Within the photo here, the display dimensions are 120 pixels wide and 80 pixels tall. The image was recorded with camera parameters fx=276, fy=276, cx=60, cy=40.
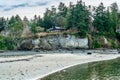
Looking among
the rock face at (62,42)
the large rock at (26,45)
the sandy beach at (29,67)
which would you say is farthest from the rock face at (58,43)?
the sandy beach at (29,67)

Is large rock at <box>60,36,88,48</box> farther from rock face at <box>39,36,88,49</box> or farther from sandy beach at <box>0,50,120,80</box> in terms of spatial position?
sandy beach at <box>0,50,120,80</box>

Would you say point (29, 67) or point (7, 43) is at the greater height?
point (29, 67)

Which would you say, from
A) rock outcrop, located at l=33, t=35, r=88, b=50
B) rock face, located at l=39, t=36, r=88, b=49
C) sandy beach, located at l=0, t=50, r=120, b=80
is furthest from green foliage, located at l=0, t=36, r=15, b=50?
sandy beach, located at l=0, t=50, r=120, b=80

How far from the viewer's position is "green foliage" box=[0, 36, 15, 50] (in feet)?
427

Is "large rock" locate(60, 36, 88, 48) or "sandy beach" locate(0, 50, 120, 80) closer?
"sandy beach" locate(0, 50, 120, 80)

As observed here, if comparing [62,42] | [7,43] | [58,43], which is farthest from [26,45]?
[62,42]

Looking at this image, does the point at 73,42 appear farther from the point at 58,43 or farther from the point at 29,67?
the point at 29,67

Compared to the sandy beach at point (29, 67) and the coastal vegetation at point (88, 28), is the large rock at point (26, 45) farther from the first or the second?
the sandy beach at point (29, 67)

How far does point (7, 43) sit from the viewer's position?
133 metres

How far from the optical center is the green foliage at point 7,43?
130 metres

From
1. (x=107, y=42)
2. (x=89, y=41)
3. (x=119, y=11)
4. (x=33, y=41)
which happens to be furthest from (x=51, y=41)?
(x=119, y=11)

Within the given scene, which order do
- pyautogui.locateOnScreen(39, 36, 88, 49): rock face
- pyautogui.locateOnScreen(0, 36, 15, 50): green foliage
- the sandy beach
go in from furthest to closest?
pyautogui.locateOnScreen(0, 36, 15, 50): green foliage, pyautogui.locateOnScreen(39, 36, 88, 49): rock face, the sandy beach

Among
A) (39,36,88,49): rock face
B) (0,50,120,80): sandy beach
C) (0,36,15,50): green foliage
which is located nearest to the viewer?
(0,50,120,80): sandy beach

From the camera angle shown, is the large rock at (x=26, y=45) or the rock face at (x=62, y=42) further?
the large rock at (x=26, y=45)
